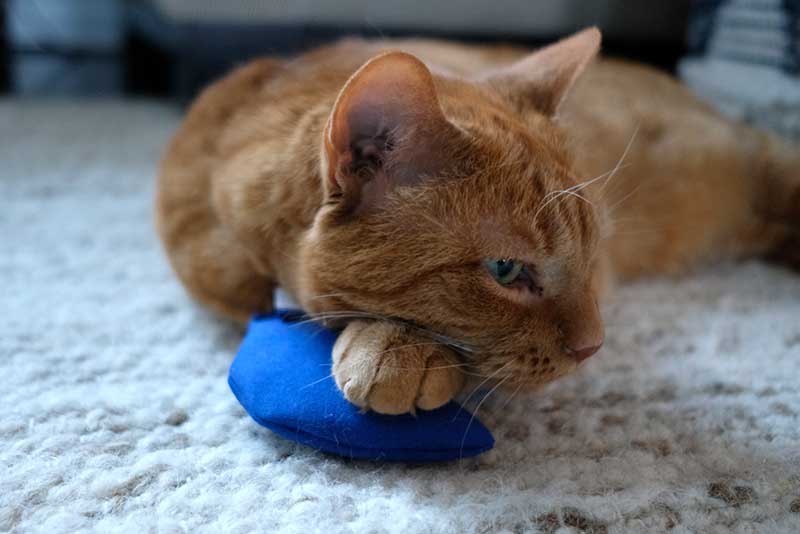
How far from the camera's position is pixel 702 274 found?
1847mm

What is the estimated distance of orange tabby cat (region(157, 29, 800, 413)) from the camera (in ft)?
3.26

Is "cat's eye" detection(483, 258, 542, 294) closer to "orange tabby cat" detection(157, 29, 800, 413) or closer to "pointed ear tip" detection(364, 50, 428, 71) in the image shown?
"orange tabby cat" detection(157, 29, 800, 413)

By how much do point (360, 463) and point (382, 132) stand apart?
450mm

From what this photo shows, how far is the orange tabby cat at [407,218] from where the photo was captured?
993 millimetres

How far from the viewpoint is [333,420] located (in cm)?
97

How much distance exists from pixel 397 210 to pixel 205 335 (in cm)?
53

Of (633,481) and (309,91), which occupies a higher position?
(309,91)

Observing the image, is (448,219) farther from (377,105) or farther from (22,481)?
(22,481)

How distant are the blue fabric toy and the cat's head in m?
0.10

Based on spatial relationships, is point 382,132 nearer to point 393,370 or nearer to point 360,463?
point 393,370

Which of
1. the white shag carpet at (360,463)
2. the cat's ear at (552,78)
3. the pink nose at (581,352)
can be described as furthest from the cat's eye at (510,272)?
the cat's ear at (552,78)

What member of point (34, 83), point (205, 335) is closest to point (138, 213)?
point (205, 335)

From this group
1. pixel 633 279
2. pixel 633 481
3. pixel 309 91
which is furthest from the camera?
pixel 633 279

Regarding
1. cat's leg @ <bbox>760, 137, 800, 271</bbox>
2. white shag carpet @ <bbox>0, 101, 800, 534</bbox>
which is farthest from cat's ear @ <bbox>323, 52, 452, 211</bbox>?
cat's leg @ <bbox>760, 137, 800, 271</bbox>
